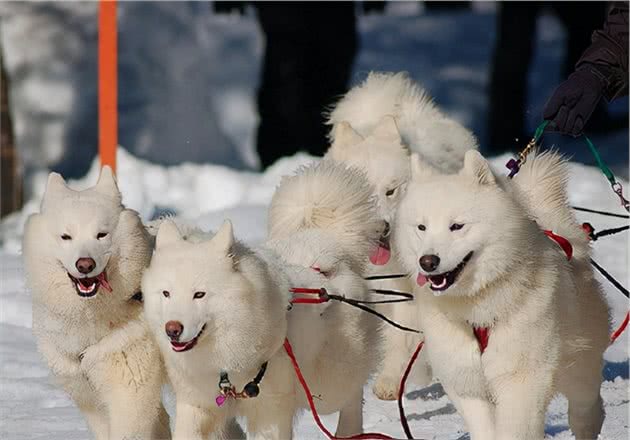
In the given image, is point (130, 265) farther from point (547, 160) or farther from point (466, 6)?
point (466, 6)

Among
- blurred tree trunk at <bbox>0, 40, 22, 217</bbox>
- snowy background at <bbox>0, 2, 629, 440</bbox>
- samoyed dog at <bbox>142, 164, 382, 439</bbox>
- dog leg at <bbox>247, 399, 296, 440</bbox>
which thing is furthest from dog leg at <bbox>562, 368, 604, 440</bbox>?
blurred tree trunk at <bbox>0, 40, 22, 217</bbox>

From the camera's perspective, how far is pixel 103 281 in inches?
191

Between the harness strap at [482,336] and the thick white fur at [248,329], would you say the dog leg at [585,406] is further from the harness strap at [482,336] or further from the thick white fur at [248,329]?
the thick white fur at [248,329]

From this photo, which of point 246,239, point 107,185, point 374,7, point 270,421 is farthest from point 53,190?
point 374,7

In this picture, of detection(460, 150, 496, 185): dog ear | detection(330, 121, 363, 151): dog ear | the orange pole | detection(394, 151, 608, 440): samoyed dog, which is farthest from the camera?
the orange pole

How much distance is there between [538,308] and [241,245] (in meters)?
1.01

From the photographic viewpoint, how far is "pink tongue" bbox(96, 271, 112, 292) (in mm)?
4844

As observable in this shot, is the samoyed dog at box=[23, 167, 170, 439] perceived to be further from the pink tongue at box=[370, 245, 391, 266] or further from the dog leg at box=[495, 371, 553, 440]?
the pink tongue at box=[370, 245, 391, 266]

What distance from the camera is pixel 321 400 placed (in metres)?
5.18

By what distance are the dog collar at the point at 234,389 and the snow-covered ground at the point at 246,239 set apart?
0.95 m

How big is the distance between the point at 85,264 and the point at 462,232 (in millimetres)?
1259

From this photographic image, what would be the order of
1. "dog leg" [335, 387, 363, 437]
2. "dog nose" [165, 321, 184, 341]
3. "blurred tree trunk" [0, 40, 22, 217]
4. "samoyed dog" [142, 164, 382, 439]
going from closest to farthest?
"dog nose" [165, 321, 184, 341] < "samoyed dog" [142, 164, 382, 439] < "dog leg" [335, 387, 363, 437] < "blurred tree trunk" [0, 40, 22, 217]

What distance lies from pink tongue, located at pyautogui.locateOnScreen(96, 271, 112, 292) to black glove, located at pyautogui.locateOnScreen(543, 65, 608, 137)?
190 centimetres

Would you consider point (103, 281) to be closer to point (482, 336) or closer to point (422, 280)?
point (422, 280)
